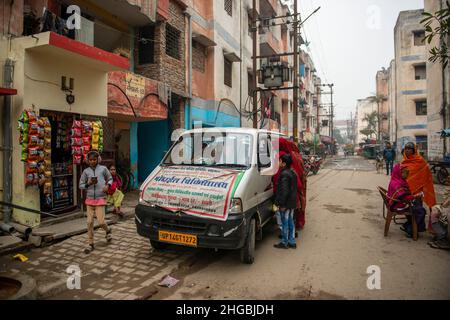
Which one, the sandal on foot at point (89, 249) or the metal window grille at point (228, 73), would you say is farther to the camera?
the metal window grille at point (228, 73)

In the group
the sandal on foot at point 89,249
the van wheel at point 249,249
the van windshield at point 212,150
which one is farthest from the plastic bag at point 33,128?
the van wheel at point 249,249

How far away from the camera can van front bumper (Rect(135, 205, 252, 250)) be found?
4203mm

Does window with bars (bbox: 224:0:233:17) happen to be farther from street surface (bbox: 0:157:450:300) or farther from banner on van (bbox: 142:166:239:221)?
banner on van (bbox: 142:166:239:221)

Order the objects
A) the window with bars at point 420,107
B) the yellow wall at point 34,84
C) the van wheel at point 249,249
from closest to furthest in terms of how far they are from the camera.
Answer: the van wheel at point 249,249 < the yellow wall at point 34,84 < the window with bars at point 420,107

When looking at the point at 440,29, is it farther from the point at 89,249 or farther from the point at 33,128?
the point at 33,128

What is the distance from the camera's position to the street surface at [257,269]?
379cm

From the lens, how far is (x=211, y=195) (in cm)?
430

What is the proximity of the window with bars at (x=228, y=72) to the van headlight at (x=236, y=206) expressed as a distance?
1198cm

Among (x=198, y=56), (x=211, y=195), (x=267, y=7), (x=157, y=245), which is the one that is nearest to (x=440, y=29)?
(x=211, y=195)

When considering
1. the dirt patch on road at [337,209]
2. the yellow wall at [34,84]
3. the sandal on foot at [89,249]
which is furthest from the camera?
the dirt patch on road at [337,209]

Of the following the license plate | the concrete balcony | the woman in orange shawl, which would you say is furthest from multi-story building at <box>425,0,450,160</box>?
the license plate

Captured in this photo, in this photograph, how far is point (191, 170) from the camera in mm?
4945

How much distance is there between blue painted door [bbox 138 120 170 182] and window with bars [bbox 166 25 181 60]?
269 centimetres

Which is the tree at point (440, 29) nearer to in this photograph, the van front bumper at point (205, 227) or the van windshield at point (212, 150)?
the van windshield at point (212, 150)
